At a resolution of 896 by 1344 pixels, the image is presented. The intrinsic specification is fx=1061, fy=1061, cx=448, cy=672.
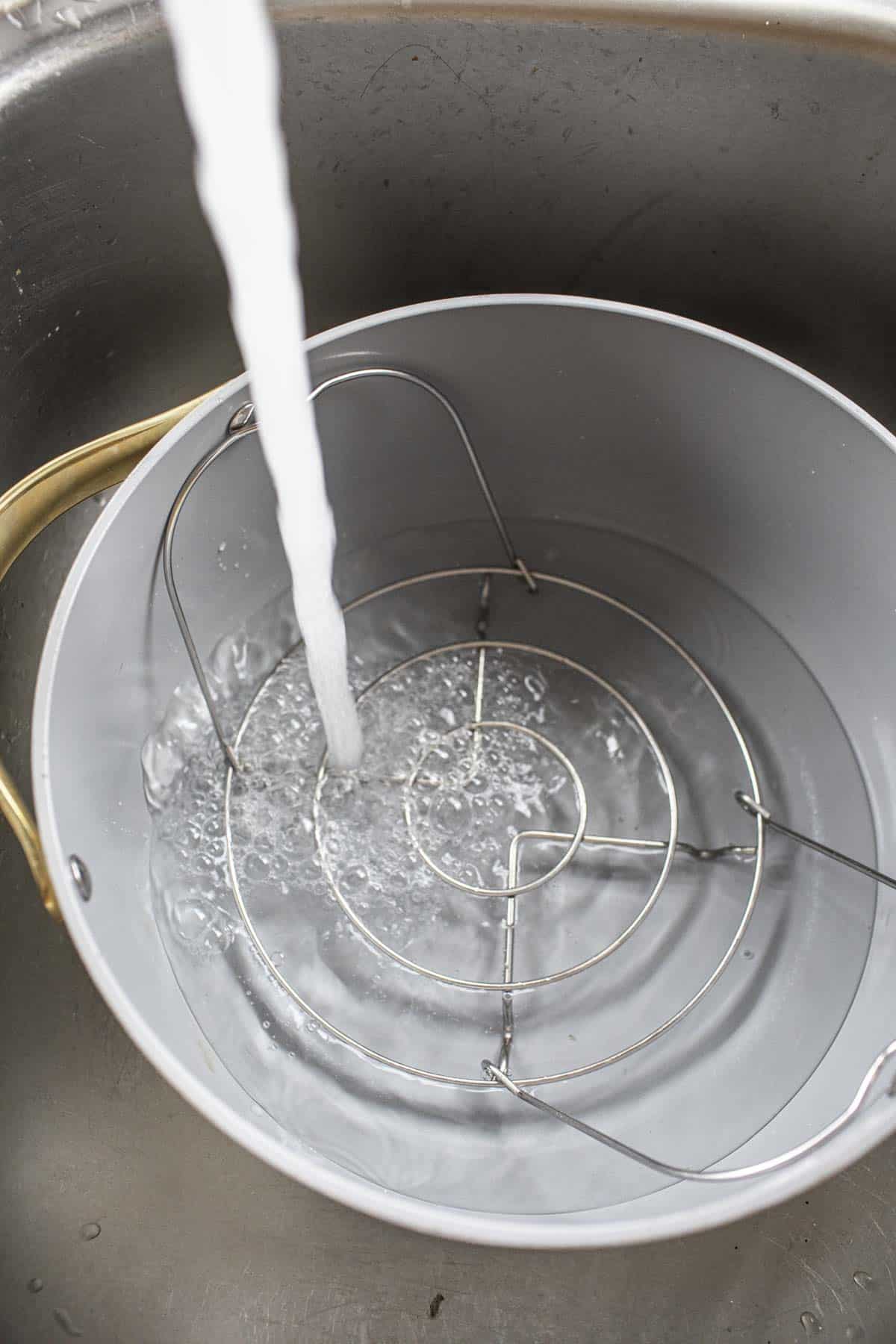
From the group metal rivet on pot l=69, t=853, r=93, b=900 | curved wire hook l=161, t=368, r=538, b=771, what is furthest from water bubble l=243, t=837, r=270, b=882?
metal rivet on pot l=69, t=853, r=93, b=900

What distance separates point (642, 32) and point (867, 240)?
0.20 metres

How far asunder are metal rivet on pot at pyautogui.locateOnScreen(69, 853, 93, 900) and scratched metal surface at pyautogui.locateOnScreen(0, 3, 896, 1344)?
0.67 ft

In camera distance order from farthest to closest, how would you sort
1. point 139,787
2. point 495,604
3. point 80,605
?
point 495,604, point 139,787, point 80,605

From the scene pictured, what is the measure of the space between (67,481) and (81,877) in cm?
26

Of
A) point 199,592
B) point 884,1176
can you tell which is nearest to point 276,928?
point 199,592

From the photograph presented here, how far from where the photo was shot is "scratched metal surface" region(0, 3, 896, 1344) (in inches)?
23.0

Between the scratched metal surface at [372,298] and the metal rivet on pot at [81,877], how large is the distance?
20 centimetres

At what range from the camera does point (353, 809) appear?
0.70 m

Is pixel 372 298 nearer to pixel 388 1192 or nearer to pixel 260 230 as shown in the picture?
pixel 260 230

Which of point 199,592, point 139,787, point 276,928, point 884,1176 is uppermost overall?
point 199,592

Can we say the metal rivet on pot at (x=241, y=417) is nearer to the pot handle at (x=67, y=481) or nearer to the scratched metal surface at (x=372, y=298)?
the pot handle at (x=67, y=481)

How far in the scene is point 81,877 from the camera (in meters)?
0.49

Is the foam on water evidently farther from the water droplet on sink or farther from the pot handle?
the water droplet on sink

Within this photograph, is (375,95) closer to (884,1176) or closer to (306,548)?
(306,548)
